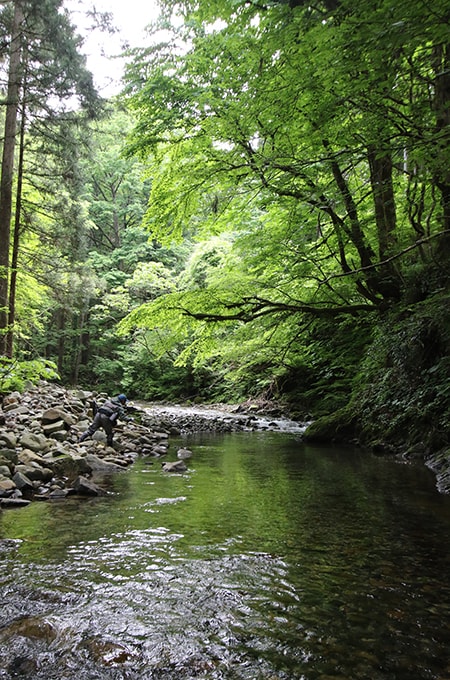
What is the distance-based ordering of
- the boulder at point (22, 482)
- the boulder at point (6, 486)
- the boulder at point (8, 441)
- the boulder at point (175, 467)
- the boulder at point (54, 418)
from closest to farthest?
the boulder at point (6, 486) → the boulder at point (22, 482) → the boulder at point (8, 441) → the boulder at point (175, 467) → the boulder at point (54, 418)

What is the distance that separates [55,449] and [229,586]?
513 centimetres

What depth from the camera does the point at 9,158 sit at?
11.7m

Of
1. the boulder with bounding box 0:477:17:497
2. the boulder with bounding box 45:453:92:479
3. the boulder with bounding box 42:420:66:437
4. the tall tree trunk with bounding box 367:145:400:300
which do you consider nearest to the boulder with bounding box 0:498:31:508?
the boulder with bounding box 0:477:17:497

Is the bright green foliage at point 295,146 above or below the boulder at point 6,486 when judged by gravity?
above

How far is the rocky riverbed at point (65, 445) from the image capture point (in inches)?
207

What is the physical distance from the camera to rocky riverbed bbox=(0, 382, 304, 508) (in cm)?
525

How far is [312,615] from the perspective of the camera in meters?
2.37

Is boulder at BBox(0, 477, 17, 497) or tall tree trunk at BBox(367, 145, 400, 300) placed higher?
tall tree trunk at BBox(367, 145, 400, 300)


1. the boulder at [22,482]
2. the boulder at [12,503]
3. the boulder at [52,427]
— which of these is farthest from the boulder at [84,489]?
the boulder at [52,427]

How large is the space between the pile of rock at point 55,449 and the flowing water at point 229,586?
584 millimetres

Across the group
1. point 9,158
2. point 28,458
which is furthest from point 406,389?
point 9,158

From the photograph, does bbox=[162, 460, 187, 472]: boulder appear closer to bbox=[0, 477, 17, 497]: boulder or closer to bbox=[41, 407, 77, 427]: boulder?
bbox=[0, 477, 17, 497]: boulder

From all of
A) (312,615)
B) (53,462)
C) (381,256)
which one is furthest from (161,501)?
(381,256)

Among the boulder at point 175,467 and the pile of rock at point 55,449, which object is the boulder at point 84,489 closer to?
the pile of rock at point 55,449
